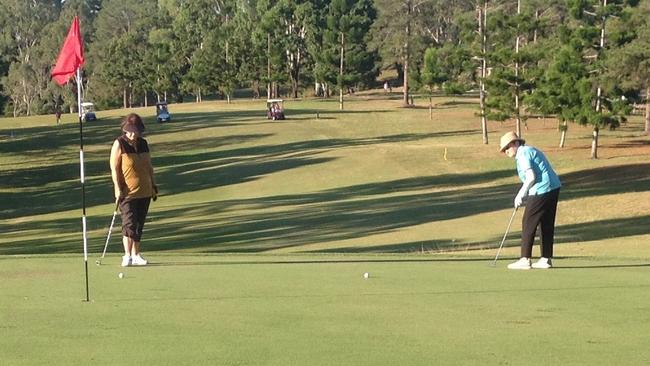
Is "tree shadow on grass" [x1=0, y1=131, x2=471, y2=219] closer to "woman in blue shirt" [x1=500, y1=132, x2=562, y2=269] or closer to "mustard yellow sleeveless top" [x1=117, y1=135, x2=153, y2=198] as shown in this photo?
"mustard yellow sleeveless top" [x1=117, y1=135, x2=153, y2=198]

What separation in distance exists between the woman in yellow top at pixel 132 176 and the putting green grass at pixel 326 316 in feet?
2.13

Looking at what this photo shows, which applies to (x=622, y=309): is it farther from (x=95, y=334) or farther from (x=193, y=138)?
(x=193, y=138)

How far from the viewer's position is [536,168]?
12719 millimetres

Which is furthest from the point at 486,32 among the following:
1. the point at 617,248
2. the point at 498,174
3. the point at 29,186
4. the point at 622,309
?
the point at 622,309

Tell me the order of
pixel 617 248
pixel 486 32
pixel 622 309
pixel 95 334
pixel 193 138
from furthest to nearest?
pixel 193 138, pixel 486 32, pixel 617 248, pixel 622 309, pixel 95 334

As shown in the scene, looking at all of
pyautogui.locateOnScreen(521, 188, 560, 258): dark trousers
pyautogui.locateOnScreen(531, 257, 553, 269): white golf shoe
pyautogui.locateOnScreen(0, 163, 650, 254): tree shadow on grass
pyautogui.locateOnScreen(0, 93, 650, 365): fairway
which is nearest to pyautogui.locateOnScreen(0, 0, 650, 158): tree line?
pyautogui.locateOnScreen(0, 93, 650, 365): fairway

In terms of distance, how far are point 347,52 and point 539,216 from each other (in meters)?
94.8

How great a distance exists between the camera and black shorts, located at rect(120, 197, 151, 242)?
43.8 ft

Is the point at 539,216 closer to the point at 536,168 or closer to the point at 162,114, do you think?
the point at 536,168

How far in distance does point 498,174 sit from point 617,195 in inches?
439

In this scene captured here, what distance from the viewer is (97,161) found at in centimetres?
6806

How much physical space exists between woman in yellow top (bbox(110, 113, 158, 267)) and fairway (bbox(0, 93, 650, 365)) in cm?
74

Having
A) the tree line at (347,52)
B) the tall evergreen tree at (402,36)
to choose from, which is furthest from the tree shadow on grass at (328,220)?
the tall evergreen tree at (402,36)

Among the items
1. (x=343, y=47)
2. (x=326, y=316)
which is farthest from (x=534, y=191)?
(x=343, y=47)
